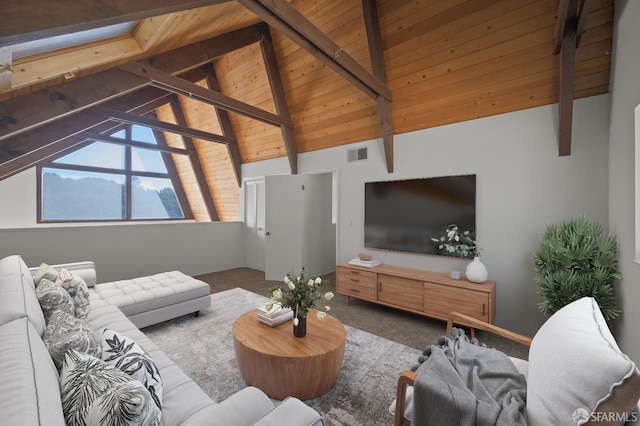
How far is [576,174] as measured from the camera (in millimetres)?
2564

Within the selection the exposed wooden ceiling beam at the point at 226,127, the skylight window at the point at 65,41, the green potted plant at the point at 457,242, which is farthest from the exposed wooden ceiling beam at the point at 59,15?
the exposed wooden ceiling beam at the point at 226,127

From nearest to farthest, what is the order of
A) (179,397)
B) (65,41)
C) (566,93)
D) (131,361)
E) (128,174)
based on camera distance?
1. (131,361)
2. (179,397)
3. (65,41)
4. (566,93)
5. (128,174)

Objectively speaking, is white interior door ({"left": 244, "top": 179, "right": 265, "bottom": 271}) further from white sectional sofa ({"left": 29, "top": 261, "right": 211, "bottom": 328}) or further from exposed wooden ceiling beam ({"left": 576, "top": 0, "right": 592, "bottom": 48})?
exposed wooden ceiling beam ({"left": 576, "top": 0, "right": 592, "bottom": 48})

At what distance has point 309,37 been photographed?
2262 mm

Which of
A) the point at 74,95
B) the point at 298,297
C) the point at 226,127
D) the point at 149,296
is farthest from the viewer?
the point at 226,127

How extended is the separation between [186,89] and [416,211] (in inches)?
134

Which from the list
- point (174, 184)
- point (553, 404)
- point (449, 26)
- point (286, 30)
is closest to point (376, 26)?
point (449, 26)

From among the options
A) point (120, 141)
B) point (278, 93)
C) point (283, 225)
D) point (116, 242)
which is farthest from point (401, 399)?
point (120, 141)

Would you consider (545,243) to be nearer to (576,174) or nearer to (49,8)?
(576,174)

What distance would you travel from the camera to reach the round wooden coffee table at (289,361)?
68.4 inches

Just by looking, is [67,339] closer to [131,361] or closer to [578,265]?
[131,361]

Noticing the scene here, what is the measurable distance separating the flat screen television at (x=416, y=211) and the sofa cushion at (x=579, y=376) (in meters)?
2.05

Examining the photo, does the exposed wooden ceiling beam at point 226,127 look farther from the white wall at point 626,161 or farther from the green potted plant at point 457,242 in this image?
the white wall at point 626,161

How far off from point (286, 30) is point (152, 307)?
9.80ft
